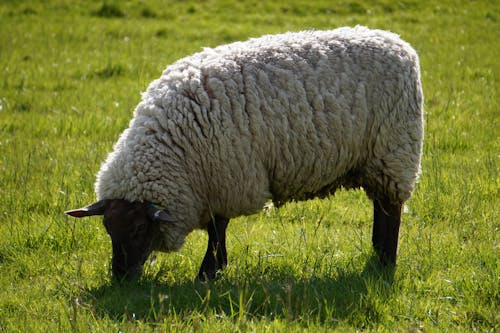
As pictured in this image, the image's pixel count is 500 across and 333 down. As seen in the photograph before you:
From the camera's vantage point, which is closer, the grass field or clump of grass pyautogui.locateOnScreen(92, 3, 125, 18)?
the grass field

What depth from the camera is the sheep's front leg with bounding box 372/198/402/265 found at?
4996 millimetres

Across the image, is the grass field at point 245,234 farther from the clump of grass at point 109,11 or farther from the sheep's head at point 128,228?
the clump of grass at point 109,11

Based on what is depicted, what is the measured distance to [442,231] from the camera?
542cm

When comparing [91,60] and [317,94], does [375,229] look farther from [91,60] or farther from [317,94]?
[91,60]

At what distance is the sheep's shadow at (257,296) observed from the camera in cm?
410

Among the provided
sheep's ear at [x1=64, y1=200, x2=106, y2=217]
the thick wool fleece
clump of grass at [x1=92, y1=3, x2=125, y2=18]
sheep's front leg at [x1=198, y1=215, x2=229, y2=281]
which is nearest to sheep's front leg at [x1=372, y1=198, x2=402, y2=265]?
the thick wool fleece

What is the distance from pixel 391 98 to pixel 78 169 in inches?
127

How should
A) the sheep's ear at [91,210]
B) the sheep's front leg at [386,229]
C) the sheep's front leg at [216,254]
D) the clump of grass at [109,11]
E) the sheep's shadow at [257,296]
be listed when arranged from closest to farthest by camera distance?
the sheep's shadow at [257,296] → the sheep's ear at [91,210] → the sheep's front leg at [216,254] → the sheep's front leg at [386,229] → the clump of grass at [109,11]

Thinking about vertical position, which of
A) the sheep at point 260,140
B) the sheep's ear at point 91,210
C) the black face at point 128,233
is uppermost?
the sheep at point 260,140

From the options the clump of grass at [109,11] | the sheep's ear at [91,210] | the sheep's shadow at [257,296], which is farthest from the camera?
the clump of grass at [109,11]

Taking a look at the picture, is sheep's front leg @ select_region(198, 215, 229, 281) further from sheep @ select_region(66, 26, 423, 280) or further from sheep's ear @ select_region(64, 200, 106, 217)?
sheep's ear @ select_region(64, 200, 106, 217)

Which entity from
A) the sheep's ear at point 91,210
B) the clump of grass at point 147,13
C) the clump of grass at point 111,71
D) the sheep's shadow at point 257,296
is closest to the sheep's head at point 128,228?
the sheep's ear at point 91,210

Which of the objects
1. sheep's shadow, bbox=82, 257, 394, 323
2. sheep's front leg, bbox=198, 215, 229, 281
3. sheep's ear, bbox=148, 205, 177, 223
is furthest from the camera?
sheep's front leg, bbox=198, 215, 229, 281

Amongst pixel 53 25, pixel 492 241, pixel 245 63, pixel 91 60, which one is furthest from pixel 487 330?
pixel 53 25
